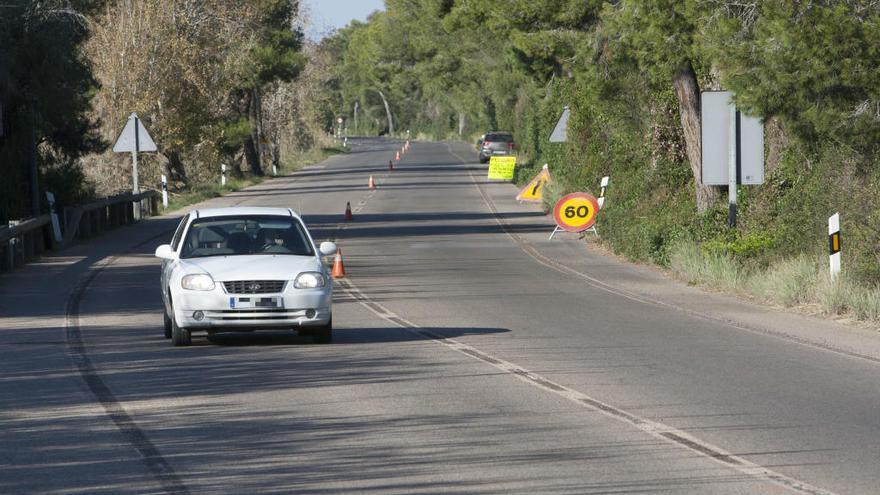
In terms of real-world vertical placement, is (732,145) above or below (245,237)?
above

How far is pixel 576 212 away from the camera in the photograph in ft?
104

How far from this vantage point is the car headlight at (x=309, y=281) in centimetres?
1573

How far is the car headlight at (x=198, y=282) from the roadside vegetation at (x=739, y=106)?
8276mm

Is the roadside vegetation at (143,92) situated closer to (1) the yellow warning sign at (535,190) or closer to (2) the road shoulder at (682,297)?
(2) the road shoulder at (682,297)

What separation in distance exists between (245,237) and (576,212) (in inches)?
610

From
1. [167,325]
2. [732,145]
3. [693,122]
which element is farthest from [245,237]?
[693,122]

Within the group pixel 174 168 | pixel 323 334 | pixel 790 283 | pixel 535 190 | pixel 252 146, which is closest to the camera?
pixel 323 334

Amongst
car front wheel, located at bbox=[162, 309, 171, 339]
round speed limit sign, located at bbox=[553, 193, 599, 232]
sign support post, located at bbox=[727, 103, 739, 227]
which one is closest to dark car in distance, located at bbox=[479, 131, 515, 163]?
round speed limit sign, located at bbox=[553, 193, 599, 232]

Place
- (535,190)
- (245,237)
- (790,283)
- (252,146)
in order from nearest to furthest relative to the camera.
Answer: (245,237) < (790,283) < (535,190) < (252,146)

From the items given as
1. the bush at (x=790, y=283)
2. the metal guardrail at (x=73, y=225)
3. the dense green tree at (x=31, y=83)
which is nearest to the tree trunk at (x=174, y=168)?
the metal guardrail at (x=73, y=225)

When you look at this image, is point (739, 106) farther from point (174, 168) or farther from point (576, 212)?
point (174, 168)

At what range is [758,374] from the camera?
13.8m

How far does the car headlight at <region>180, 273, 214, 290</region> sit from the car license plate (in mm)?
291

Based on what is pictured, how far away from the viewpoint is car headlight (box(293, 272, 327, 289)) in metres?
15.7
